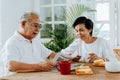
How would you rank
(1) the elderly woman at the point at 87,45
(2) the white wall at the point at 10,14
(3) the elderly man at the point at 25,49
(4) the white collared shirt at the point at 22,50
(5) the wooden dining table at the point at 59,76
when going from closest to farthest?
(5) the wooden dining table at the point at 59,76 < (3) the elderly man at the point at 25,49 < (4) the white collared shirt at the point at 22,50 < (1) the elderly woman at the point at 87,45 < (2) the white wall at the point at 10,14

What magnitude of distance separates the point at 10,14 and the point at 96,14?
154cm

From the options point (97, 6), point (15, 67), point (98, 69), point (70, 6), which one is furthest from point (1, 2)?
point (98, 69)

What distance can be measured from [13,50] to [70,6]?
237cm

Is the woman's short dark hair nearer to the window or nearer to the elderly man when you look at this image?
the elderly man

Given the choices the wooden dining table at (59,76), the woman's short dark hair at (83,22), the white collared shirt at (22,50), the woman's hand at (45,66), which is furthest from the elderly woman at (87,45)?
the wooden dining table at (59,76)

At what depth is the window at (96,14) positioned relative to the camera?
4.14 m

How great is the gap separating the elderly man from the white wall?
5.24 feet

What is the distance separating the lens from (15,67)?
2.08m

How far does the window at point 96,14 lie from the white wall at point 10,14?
1.22 feet

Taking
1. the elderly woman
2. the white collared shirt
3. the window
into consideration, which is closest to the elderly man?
the white collared shirt

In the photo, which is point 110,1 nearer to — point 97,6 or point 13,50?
point 97,6

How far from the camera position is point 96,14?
433 cm

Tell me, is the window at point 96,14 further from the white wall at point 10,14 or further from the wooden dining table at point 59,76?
the wooden dining table at point 59,76

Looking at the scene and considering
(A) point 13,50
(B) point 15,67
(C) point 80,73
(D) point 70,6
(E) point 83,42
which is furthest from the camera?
(D) point 70,6
